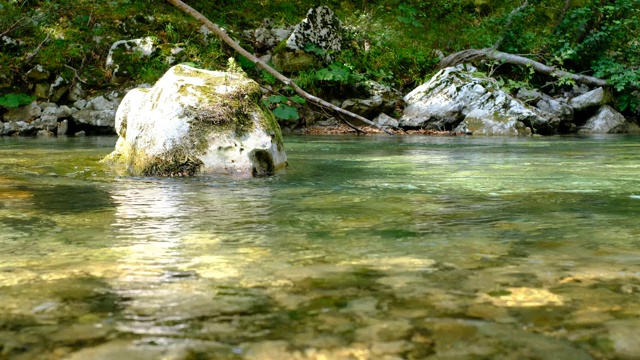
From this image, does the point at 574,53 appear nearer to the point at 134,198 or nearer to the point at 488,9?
the point at 488,9

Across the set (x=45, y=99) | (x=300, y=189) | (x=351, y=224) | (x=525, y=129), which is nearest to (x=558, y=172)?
(x=300, y=189)

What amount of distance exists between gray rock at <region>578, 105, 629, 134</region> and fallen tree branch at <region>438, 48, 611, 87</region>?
98cm

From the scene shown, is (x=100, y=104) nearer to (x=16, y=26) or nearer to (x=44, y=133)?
(x=44, y=133)

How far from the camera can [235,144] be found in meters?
5.73

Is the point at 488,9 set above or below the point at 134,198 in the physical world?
above

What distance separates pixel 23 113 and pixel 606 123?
540 inches

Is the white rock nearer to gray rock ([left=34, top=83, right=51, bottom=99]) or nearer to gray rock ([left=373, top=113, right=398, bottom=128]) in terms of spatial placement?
gray rock ([left=34, top=83, right=51, bottom=99])

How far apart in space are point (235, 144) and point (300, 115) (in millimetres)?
9577

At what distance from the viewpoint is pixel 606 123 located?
15.9m

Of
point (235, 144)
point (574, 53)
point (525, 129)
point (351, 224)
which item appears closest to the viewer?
point (351, 224)

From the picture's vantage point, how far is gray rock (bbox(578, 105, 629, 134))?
15.8 m

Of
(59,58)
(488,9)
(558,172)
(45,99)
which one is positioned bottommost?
(558,172)

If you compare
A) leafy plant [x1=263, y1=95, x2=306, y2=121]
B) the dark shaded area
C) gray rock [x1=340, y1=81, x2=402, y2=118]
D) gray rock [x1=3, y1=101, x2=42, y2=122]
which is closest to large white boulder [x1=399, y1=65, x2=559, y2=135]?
gray rock [x1=340, y1=81, x2=402, y2=118]

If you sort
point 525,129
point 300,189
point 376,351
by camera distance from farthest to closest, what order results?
point 525,129 < point 300,189 < point 376,351
